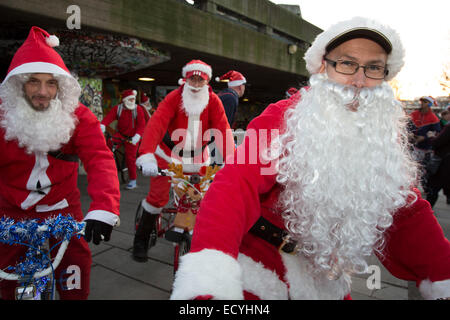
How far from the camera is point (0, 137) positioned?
2.03 meters

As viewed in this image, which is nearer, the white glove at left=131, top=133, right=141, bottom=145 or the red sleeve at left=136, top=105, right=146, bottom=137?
the white glove at left=131, top=133, right=141, bottom=145

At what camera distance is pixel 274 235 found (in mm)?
1389

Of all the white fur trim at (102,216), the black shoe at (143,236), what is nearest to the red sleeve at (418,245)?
the white fur trim at (102,216)

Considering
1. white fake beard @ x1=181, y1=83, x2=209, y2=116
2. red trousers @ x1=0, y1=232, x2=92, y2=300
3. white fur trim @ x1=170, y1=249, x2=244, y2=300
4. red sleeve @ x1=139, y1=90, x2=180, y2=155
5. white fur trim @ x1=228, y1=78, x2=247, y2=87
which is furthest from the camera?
white fur trim @ x1=228, y1=78, x2=247, y2=87

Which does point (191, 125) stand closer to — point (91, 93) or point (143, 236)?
point (143, 236)

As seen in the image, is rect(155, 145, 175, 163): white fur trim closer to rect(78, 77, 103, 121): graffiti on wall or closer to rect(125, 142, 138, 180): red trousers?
rect(125, 142, 138, 180): red trousers

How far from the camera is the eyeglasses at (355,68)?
4.59 feet

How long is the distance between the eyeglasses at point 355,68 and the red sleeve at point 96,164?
1.48 m

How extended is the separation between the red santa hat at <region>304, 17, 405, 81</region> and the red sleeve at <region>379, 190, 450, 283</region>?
65 centimetres

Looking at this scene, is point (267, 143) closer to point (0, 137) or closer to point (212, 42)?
point (0, 137)

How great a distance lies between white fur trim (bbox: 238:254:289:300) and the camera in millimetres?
1261

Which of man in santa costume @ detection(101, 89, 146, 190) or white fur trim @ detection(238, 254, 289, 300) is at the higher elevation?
man in santa costume @ detection(101, 89, 146, 190)

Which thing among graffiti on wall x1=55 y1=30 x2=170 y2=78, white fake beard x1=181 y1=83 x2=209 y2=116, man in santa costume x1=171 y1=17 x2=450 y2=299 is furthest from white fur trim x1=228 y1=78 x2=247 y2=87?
man in santa costume x1=171 y1=17 x2=450 y2=299
